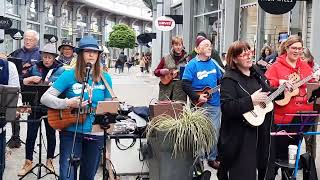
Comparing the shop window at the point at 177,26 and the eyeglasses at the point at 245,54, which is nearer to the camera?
the eyeglasses at the point at 245,54

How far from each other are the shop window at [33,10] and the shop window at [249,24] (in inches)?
1064

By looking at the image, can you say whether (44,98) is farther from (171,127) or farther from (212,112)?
(212,112)

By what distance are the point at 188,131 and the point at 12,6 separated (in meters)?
32.4

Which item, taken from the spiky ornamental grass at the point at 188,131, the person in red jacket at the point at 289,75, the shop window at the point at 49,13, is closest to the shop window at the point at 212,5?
the person in red jacket at the point at 289,75

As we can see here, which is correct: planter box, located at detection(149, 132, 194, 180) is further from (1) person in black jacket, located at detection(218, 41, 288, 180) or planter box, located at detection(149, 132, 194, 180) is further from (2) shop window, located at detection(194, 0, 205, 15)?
(2) shop window, located at detection(194, 0, 205, 15)

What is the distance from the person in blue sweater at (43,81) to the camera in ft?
21.6

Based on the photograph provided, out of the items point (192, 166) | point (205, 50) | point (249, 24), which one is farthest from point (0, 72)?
point (249, 24)

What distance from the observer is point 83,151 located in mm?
4832

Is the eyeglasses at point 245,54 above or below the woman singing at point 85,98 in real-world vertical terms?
above

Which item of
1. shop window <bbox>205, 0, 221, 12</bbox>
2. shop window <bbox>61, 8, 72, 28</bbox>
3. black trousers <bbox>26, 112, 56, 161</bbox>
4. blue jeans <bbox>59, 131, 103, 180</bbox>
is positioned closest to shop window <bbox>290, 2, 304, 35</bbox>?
shop window <bbox>205, 0, 221, 12</bbox>

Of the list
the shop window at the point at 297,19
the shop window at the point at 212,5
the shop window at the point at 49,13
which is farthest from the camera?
the shop window at the point at 49,13

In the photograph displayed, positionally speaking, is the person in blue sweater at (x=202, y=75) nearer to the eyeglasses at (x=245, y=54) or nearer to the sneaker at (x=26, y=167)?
the eyeglasses at (x=245, y=54)

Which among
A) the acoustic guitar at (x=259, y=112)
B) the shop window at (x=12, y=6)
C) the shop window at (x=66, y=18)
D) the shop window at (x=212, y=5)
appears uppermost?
the shop window at (x=66, y=18)

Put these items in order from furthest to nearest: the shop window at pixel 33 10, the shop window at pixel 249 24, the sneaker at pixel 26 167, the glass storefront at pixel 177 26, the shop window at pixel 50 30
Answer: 1. the shop window at pixel 50 30
2. the shop window at pixel 33 10
3. the glass storefront at pixel 177 26
4. the shop window at pixel 249 24
5. the sneaker at pixel 26 167
